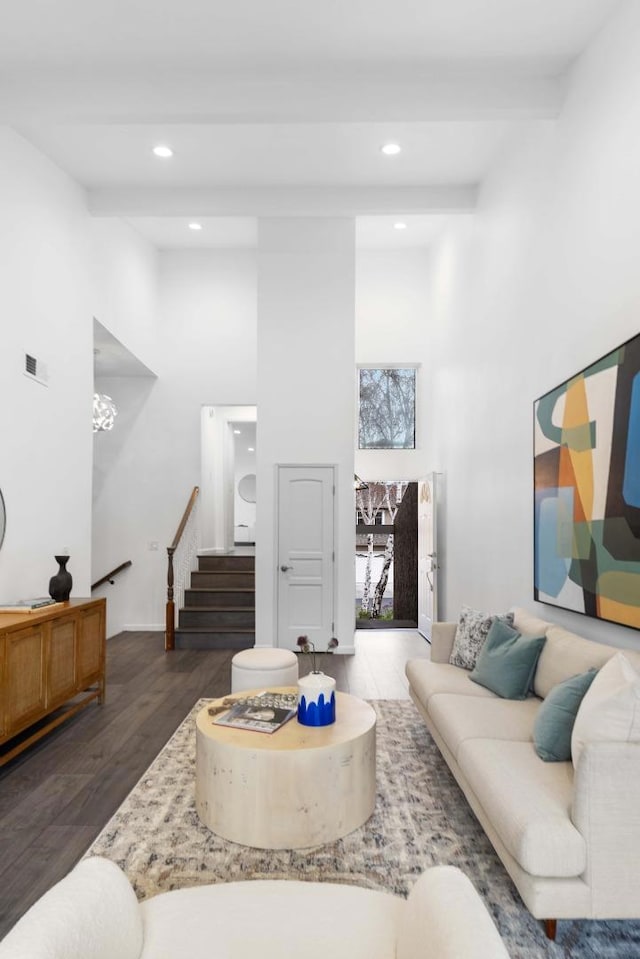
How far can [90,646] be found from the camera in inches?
176

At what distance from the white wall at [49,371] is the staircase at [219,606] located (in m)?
1.65

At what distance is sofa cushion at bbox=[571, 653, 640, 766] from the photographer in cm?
200

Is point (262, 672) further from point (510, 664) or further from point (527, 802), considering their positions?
point (527, 802)

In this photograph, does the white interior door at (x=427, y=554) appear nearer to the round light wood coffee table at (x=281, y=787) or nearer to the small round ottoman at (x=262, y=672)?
the small round ottoman at (x=262, y=672)

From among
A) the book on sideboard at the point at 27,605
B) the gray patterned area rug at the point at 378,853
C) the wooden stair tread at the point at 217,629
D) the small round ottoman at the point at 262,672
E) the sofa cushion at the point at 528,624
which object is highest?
the book on sideboard at the point at 27,605

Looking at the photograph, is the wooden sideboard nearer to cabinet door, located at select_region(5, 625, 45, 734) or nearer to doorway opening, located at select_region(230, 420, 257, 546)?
cabinet door, located at select_region(5, 625, 45, 734)

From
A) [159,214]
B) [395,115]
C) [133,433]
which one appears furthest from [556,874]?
[133,433]

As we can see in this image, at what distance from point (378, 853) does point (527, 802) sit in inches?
30.8

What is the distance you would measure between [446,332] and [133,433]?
167 inches

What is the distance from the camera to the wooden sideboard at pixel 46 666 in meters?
3.37

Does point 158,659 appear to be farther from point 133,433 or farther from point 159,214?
point 159,214

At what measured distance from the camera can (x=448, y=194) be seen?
19.2 ft

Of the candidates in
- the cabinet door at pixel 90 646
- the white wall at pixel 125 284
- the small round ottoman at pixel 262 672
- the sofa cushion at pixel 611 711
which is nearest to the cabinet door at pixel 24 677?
the cabinet door at pixel 90 646

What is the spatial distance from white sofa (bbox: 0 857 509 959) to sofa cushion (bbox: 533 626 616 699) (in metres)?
1.70
